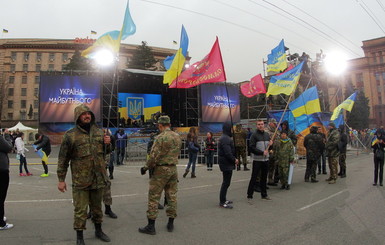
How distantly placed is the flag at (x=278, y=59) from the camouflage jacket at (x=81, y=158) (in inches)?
603

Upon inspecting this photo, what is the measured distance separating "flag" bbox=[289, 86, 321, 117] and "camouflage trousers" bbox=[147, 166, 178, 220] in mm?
6801

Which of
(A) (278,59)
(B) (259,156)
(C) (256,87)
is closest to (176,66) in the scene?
(B) (259,156)

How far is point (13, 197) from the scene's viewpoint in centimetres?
638

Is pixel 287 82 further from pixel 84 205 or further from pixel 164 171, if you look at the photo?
pixel 84 205

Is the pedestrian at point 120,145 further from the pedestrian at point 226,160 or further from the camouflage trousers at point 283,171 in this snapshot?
the pedestrian at point 226,160

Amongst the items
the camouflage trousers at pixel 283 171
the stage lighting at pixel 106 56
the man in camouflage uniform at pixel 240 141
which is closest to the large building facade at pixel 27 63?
the man in camouflage uniform at pixel 240 141

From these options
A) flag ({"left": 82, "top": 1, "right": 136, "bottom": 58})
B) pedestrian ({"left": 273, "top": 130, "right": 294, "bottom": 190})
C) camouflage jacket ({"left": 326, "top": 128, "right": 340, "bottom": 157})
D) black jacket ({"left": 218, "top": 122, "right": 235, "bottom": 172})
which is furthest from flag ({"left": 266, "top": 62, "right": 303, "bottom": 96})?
flag ({"left": 82, "top": 1, "right": 136, "bottom": 58})

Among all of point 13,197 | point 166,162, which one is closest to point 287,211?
point 166,162

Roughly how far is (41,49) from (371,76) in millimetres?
79693

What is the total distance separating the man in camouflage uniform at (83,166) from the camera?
3496mm

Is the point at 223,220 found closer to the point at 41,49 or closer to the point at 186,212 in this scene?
the point at 186,212

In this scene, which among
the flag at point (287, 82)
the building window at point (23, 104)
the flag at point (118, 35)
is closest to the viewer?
the flag at point (118, 35)

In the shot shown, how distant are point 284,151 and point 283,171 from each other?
0.58 m

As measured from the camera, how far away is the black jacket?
5.46 metres
